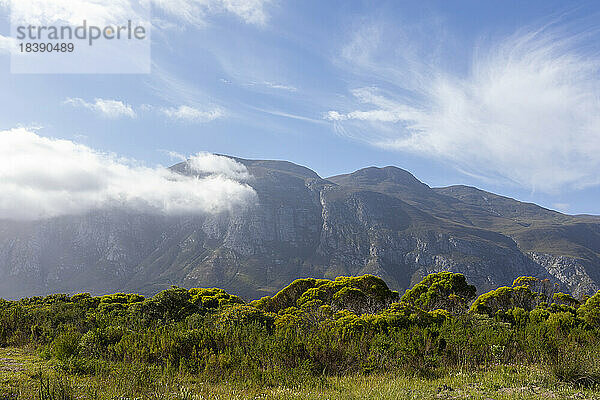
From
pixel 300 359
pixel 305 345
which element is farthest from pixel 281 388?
pixel 305 345

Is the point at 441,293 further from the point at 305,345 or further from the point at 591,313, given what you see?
the point at 305,345

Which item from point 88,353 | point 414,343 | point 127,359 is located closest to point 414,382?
point 414,343

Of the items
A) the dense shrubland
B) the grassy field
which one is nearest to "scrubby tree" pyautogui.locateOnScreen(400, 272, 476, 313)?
the dense shrubland

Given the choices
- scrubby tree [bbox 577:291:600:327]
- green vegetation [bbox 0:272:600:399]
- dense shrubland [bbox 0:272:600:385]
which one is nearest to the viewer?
green vegetation [bbox 0:272:600:399]

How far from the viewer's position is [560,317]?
16.8 metres

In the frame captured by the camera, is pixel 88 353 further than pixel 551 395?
Yes

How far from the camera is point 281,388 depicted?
9.33 meters

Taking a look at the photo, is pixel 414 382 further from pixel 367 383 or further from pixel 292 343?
pixel 292 343

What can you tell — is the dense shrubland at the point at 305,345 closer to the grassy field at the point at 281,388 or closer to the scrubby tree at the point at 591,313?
the grassy field at the point at 281,388

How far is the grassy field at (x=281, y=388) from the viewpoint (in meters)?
8.05

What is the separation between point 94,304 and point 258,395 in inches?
879

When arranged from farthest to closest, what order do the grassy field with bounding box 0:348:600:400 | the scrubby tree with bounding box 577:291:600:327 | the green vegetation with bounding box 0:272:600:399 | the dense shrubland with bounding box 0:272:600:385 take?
the scrubby tree with bounding box 577:291:600:327
the dense shrubland with bounding box 0:272:600:385
the green vegetation with bounding box 0:272:600:399
the grassy field with bounding box 0:348:600:400

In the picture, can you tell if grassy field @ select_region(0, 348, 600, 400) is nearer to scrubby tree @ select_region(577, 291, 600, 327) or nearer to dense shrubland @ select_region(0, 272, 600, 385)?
dense shrubland @ select_region(0, 272, 600, 385)

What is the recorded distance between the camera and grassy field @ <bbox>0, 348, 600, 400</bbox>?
8.05 metres
